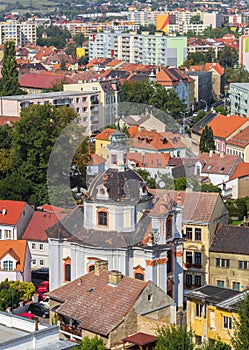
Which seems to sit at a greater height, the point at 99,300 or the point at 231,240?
the point at 99,300

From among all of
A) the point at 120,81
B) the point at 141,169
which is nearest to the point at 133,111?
the point at 120,81

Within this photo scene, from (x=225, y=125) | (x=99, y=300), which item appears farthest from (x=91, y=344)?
(x=225, y=125)

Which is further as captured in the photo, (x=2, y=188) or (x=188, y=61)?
(x=188, y=61)

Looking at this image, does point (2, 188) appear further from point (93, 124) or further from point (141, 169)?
point (93, 124)

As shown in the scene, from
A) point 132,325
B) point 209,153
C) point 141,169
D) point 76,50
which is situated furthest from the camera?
point 76,50

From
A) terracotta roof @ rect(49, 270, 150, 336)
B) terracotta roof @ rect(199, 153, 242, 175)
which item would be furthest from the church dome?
terracotta roof @ rect(199, 153, 242, 175)

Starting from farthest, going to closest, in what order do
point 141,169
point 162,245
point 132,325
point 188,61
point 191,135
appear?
point 188,61 → point 191,135 → point 141,169 → point 162,245 → point 132,325

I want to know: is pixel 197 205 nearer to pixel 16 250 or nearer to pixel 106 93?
pixel 16 250

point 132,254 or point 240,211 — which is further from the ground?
point 132,254
